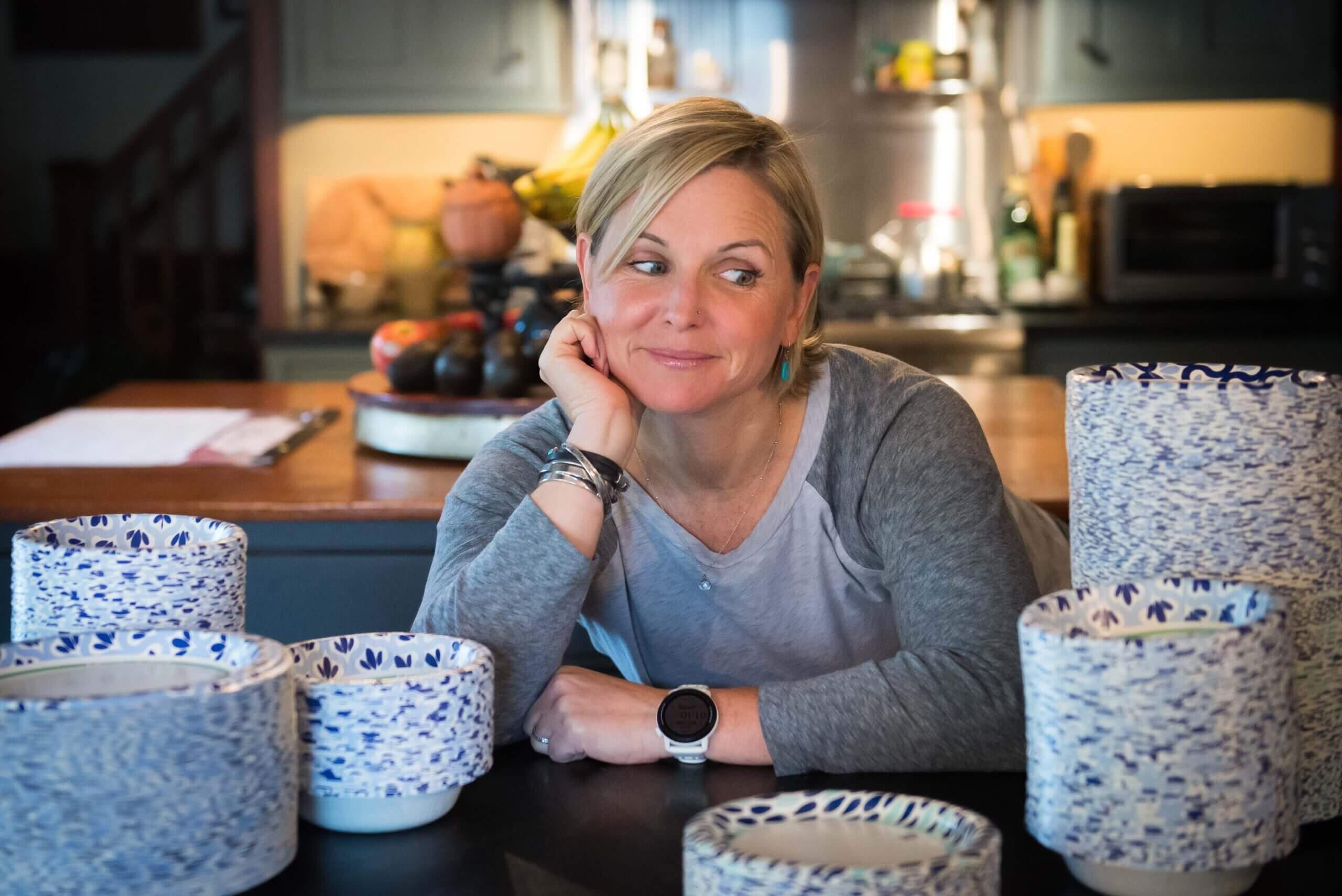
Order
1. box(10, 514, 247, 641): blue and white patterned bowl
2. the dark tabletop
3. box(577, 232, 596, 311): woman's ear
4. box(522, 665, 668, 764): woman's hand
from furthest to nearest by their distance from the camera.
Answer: box(577, 232, 596, 311): woman's ear < box(522, 665, 668, 764): woman's hand < box(10, 514, 247, 641): blue and white patterned bowl < the dark tabletop

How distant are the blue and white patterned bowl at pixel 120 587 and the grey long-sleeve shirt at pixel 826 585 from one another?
0.26 metres

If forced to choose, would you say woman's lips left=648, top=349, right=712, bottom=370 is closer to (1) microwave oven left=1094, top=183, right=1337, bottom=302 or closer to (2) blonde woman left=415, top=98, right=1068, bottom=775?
(2) blonde woman left=415, top=98, right=1068, bottom=775

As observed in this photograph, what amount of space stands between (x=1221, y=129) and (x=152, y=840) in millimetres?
4847

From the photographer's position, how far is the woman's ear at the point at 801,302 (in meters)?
1.53

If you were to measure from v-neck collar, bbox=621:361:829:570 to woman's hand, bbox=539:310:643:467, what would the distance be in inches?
4.8

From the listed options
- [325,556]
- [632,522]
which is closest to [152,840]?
[632,522]

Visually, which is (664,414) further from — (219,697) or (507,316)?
(507,316)

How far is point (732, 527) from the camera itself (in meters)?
1.53

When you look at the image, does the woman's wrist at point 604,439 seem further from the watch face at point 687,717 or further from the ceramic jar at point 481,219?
the ceramic jar at point 481,219

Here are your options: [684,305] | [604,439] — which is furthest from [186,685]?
[684,305]

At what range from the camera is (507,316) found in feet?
8.21

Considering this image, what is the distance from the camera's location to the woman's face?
139cm

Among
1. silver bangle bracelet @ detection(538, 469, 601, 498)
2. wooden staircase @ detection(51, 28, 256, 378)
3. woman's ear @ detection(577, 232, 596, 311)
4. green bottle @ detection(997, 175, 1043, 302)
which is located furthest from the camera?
wooden staircase @ detection(51, 28, 256, 378)

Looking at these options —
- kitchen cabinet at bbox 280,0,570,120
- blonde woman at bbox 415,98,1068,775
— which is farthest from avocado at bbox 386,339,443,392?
kitchen cabinet at bbox 280,0,570,120
